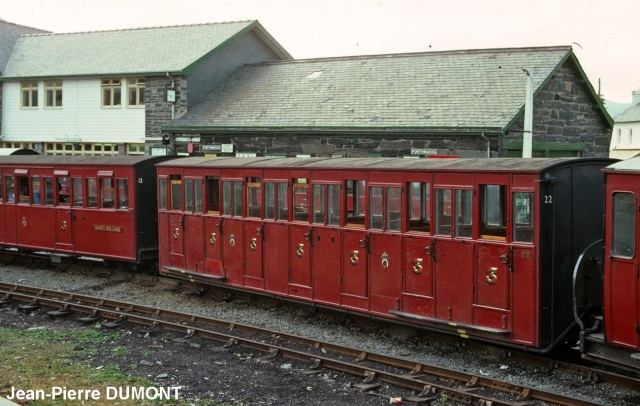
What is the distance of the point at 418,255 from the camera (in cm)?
1137

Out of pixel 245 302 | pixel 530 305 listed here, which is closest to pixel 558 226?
pixel 530 305

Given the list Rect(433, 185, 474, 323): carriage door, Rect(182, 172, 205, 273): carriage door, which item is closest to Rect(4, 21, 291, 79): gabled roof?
Rect(182, 172, 205, 273): carriage door

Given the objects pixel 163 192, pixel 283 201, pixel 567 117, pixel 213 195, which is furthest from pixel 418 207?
pixel 567 117

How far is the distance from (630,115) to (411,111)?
44009 millimetres

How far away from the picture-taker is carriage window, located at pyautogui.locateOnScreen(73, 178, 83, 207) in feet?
60.5

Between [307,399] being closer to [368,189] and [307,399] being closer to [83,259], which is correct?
[368,189]

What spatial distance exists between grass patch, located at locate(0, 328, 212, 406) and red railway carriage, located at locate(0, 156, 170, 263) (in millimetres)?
4951

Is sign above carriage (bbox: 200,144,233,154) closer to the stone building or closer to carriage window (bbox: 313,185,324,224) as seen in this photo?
the stone building

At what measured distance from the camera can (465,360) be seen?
11.1 metres

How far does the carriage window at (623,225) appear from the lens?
859 centimetres

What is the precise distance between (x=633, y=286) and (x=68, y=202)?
552 inches

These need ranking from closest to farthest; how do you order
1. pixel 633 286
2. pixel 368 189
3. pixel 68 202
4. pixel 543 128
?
pixel 633 286
pixel 368 189
pixel 68 202
pixel 543 128

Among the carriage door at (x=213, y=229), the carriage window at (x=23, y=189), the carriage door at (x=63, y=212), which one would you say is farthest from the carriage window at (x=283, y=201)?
the carriage window at (x=23, y=189)

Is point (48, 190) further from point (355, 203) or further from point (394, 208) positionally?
point (394, 208)
